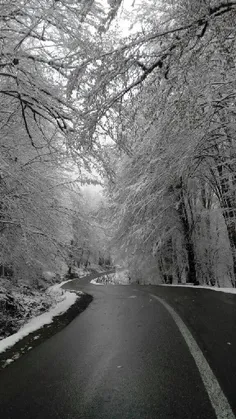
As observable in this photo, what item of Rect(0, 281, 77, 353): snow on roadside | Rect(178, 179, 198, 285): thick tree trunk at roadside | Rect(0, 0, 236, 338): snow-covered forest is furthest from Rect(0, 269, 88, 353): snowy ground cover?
Rect(178, 179, 198, 285): thick tree trunk at roadside

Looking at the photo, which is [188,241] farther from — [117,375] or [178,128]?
Answer: [117,375]

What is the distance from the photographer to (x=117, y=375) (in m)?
3.31

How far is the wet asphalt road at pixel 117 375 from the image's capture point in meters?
2.58

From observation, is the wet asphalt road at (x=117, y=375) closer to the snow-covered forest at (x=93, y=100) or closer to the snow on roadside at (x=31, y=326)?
the snow on roadside at (x=31, y=326)

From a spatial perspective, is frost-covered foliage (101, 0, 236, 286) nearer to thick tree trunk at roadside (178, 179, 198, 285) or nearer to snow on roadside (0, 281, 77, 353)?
thick tree trunk at roadside (178, 179, 198, 285)

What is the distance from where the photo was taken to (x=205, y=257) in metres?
19.7

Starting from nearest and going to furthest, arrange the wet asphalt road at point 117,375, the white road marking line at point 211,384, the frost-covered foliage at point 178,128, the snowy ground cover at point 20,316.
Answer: the white road marking line at point 211,384
the wet asphalt road at point 117,375
the frost-covered foliage at point 178,128
the snowy ground cover at point 20,316

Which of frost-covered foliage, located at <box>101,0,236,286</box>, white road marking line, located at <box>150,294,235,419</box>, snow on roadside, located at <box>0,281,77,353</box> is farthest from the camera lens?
snow on roadside, located at <box>0,281,77,353</box>

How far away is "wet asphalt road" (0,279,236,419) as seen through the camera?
2.58 metres

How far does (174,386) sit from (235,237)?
1120 cm

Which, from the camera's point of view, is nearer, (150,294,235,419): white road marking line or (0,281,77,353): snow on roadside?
(150,294,235,419): white road marking line

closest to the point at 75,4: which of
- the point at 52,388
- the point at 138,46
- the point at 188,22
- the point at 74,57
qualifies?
the point at 74,57

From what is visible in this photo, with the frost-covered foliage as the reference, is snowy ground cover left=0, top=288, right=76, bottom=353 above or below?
below

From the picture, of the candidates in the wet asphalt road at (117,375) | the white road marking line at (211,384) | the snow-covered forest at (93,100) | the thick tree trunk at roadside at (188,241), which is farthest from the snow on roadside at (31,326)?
the thick tree trunk at roadside at (188,241)
